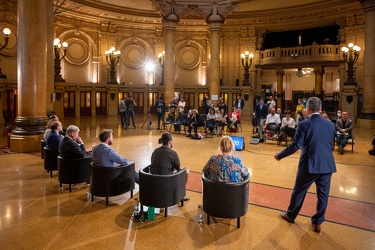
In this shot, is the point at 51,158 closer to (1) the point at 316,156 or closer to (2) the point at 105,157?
(2) the point at 105,157

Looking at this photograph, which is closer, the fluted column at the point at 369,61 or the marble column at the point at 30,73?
the marble column at the point at 30,73

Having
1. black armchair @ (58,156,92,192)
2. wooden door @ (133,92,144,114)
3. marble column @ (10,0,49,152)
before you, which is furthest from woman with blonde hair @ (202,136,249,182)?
wooden door @ (133,92,144,114)

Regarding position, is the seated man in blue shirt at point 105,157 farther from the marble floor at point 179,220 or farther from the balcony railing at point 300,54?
the balcony railing at point 300,54

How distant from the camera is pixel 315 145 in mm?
4016

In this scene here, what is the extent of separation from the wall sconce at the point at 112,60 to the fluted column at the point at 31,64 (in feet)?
40.8

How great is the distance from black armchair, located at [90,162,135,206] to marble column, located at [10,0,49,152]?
5124mm

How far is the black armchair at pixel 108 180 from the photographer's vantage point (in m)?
4.73

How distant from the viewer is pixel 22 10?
859 centimetres

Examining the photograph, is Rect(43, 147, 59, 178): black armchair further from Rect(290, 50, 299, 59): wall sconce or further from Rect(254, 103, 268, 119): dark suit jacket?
Rect(290, 50, 299, 59): wall sconce

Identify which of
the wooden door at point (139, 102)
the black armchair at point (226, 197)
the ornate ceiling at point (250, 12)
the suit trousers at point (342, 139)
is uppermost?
the ornate ceiling at point (250, 12)

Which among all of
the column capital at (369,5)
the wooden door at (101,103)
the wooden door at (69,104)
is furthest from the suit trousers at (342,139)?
the wooden door at (101,103)

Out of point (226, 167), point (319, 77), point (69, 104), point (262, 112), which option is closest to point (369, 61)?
point (262, 112)

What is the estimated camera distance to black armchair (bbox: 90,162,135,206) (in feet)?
15.5

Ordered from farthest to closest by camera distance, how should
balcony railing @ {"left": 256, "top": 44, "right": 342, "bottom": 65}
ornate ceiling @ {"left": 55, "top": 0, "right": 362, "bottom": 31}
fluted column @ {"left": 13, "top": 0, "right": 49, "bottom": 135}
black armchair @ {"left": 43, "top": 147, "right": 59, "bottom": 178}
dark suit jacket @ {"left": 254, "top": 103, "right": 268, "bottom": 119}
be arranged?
1. balcony railing @ {"left": 256, "top": 44, "right": 342, "bottom": 65}
2. ornate ceiling @ {"left": 55, "top": 0, "right": 362, "bottom": 31}
3. dark suit jacket @ {"left": 254, "top": 103, "right": 268, "bottom": 119}
4. fluted column @ {"left": 13, "top": 0, "right": 49, "bottom": 135}
5. black armchair @ {"left": 43, "top": 147, "right": 59, "bottom": 178}
